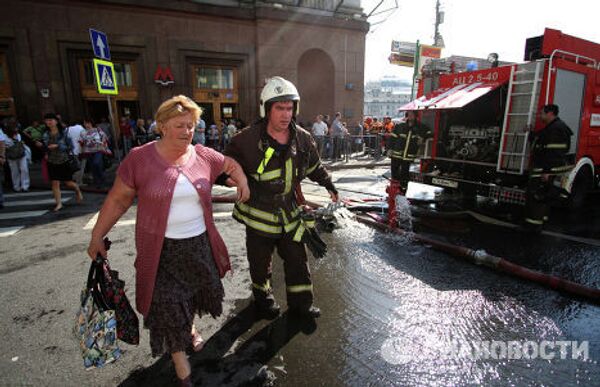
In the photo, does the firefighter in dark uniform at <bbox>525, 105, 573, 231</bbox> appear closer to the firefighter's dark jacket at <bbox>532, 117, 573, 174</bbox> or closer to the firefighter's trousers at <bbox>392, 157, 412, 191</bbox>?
the firefighter's dark jacket at <bbox>532, 117, 573, 174</bbox>

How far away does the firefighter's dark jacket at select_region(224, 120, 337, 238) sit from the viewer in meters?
2.82

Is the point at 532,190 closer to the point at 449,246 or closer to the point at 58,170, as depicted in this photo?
the point at 449,246

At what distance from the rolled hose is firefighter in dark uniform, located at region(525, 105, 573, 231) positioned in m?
1.66

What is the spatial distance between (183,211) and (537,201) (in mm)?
5426

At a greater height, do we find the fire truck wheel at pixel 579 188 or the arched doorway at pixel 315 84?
the arched doorway at pixel 315 84

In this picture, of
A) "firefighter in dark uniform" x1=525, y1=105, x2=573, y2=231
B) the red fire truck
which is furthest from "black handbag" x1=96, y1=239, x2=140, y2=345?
"firefighter in dark uniform" x1=525, y1=105, x2=573, y2=231

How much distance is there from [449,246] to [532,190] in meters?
1.93

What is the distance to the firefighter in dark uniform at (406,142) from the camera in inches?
297

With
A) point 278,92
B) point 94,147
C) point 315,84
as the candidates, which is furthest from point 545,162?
point 315,84

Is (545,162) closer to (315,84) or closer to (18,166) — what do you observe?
(18,166)

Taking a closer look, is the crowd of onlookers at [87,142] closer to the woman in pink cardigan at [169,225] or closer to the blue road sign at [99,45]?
the blue road sign at [99,45]

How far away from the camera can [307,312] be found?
308 centimetres

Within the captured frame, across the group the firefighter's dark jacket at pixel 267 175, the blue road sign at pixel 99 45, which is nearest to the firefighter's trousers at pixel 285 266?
the firefighter's dark jacket at pixel 267 175

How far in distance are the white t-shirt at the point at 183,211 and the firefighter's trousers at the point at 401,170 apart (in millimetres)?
6370
